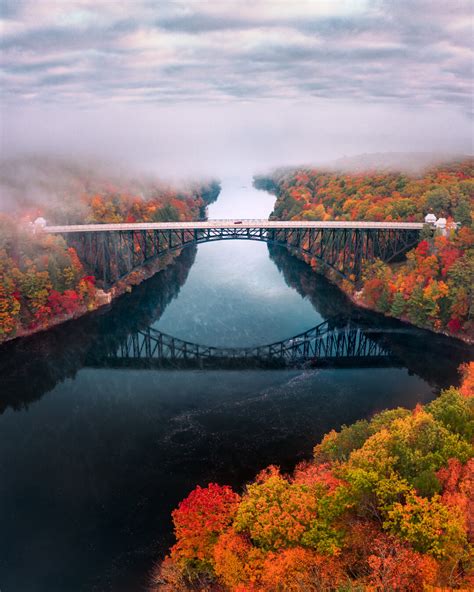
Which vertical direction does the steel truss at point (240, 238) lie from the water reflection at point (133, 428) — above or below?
above

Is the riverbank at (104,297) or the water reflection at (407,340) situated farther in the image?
the riverbank at (104,297)

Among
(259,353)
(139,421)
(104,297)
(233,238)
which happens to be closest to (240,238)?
(233,238)

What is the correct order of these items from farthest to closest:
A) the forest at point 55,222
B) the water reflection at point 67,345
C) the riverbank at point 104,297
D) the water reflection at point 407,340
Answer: the riverbank at point 104,297
the forest at point 55,222
the water reflection at point 407,340
the water reflection at point 67,345

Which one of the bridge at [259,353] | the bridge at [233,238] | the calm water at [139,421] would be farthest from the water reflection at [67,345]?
the bridge at [233,238]

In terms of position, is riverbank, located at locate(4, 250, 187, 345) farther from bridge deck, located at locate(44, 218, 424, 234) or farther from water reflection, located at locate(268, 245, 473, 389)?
water reflection, located at locate(268, 245, 473, 389)

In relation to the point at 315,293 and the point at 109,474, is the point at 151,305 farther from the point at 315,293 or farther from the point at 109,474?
the point at 109,474

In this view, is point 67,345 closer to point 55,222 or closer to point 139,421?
point 139,421

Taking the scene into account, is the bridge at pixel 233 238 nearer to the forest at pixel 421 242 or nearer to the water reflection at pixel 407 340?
the forest at pixel 421 242

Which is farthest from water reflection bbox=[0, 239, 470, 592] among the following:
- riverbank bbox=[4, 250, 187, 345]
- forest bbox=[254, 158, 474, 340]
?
forest bbox=[254, 158, 474, 340]
